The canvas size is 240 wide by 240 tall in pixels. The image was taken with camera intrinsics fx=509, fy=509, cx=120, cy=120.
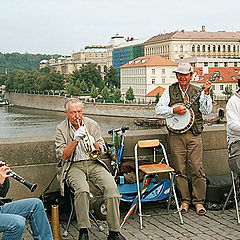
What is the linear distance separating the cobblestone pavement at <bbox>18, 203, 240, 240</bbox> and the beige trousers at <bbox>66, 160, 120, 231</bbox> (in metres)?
0.28

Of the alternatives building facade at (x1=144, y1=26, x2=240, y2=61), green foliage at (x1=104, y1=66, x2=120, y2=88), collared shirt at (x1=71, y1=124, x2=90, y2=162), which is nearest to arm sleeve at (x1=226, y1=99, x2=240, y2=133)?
collared shirt at (x1=71, y1=124, x2=90, y2=162)

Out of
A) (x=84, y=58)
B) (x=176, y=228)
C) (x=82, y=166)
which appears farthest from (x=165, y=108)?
(x=84, y=58)

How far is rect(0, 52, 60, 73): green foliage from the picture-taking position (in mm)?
164875

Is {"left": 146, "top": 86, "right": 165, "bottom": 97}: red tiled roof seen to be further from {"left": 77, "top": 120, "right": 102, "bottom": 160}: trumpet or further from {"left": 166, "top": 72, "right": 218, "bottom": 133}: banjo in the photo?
{"left": 77, "top": 120, "right": 102, "bottom": 160}: trumpet

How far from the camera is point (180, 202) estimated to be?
5055mm

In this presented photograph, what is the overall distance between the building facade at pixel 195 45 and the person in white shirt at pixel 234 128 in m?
91.4

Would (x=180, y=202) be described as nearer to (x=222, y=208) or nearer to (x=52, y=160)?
(x=222, y=208)

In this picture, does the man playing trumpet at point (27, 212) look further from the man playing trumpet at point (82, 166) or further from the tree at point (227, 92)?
the tree at point (227, 92)

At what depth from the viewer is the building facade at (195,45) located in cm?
9594

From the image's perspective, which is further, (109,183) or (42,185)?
(42,185)

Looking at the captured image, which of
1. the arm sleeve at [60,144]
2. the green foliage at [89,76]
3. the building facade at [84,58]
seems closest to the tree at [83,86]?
the green foliage at [89,76]

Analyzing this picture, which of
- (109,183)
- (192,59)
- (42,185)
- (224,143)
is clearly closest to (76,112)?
(109,183)

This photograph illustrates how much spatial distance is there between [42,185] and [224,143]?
2.12m

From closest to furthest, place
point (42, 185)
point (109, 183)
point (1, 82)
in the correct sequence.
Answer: point (109, 183), point (42, 185), point (1, 82)
